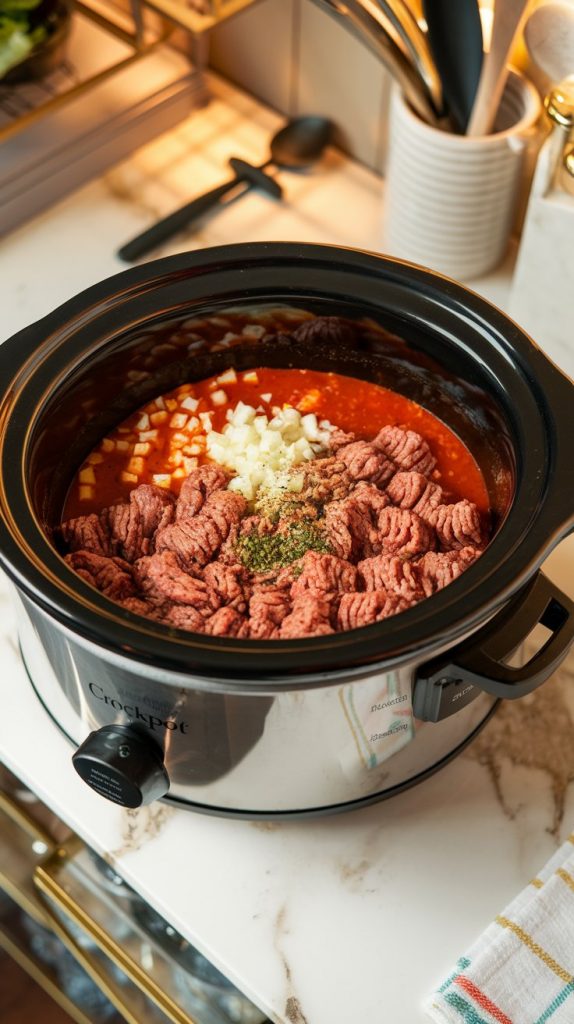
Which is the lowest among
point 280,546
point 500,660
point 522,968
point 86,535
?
point 522,968

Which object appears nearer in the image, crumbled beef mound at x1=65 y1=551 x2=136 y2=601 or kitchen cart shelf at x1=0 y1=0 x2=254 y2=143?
crumbled beef mound at x1=65 y1=551 x2=136 y2=601

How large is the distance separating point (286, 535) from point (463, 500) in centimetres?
19

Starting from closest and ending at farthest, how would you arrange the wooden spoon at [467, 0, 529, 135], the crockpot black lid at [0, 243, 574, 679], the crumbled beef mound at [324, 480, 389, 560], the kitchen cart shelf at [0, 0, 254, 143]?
the crockpot black lid at [0, 243, 574, 679]
the crumbled beef mound at [324, 480, 389, 560]
the wooden spoon at [467, 0, 529, 135]
the kitchen cart shelf at [0, 0, 254, 143]

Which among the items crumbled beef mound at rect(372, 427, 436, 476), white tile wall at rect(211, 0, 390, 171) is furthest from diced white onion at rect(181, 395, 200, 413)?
white tile wall at rect(211, 0, 390, 171)

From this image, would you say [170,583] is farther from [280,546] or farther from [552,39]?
[552,39]

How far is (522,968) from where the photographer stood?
109 centimetres

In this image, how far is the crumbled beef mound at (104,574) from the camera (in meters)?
1.10

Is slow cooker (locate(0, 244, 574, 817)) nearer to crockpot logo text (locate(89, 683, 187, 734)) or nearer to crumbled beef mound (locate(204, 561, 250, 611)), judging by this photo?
crockpot logo text (locate(89, 683, 187, 734))

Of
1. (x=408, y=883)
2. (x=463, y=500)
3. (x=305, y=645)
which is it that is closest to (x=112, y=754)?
(x=305, y=645)

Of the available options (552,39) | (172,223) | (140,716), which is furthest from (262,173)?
(140,716)

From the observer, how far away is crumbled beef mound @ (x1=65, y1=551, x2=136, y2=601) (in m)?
1.10

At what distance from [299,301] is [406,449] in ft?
0.63

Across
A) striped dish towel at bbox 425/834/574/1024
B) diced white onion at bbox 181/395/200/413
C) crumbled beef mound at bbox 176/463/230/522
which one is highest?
diced white onion at bbox 181/395/200/413

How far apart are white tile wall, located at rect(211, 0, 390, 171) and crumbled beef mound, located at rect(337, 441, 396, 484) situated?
71 centimetres
